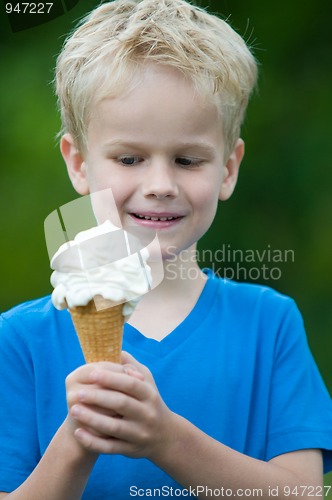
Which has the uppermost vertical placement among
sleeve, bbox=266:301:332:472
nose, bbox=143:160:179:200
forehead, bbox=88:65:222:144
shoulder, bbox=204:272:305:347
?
forehead, bbox=88:65:222:144

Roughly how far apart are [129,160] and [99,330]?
1.41 ft

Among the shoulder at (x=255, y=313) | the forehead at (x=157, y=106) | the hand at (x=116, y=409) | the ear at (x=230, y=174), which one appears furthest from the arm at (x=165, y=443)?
the ear at (x=230, y=174)

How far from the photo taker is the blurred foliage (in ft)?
11.5

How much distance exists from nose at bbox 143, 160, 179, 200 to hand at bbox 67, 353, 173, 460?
37 cm

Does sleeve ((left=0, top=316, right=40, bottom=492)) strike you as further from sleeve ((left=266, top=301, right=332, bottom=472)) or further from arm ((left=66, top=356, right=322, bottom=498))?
sleeve ((left=266, top=301, right=332, bottom=472))

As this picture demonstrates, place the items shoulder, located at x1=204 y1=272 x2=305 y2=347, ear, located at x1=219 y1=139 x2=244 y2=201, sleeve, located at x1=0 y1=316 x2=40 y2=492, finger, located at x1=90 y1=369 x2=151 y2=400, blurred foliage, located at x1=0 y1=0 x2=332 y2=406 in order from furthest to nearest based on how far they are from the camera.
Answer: blurred foliage, located at x1=0 y1=0 x2=332 y2=406
ear, located at x1=219 y1=139 x2=244 y2=201
shoulder, located at x1=204 y1=272 x2=305 y2=347
sleeve, located at x1=0 y1=316 x2=40 y2=492
finger, located at x1=90 y1=369 x2=151 y2=400

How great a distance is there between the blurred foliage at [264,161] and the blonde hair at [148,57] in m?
1.74

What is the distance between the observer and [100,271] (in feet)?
4.24

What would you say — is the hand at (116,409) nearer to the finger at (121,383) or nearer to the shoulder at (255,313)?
the finger at (121,383)

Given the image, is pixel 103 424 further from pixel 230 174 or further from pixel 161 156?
pixel 230 174

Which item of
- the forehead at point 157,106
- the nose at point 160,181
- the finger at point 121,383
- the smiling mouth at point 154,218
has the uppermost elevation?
the forehead at point 157,106

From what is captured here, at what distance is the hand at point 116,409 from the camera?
121 cm

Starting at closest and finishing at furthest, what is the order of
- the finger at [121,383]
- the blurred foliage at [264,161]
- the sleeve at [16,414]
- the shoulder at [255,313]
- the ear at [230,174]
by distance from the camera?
the finger at [121,383] < the sleeve at [16,414] < the shoulder at [255,313] < the ear at [230,174] < the blurred foliage at [264,161]

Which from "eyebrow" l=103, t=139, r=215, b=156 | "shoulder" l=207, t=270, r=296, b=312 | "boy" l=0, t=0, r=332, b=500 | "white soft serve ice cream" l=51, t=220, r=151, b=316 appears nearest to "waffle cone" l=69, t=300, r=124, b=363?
"white soft serve ice cream" l=51, t=220, r=151, b=316
